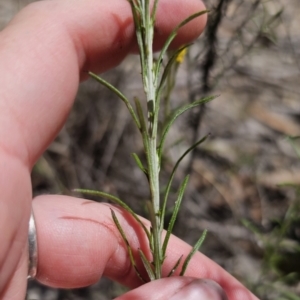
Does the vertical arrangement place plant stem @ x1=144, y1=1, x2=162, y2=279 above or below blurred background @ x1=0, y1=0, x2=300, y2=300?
above

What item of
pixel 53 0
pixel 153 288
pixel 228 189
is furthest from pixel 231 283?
pixel 53 0

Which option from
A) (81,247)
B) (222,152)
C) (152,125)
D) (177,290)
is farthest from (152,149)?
(222,152)

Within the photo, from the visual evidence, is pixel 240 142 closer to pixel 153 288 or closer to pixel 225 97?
pixel 225 97

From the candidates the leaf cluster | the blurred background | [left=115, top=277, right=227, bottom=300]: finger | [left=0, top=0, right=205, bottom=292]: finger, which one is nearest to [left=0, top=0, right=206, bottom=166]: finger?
[left=0, top=0, right=205, bottom=292]: finger

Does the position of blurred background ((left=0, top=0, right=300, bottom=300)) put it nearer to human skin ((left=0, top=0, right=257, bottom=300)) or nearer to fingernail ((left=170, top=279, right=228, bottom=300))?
human skin ((left=0, top=0, right=257, bottom=300))

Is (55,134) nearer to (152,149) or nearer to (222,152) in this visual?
(152,149)

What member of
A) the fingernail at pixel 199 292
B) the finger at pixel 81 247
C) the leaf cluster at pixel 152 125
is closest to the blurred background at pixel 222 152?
the finger at pixel 81 247

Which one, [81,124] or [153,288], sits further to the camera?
[81,124]
